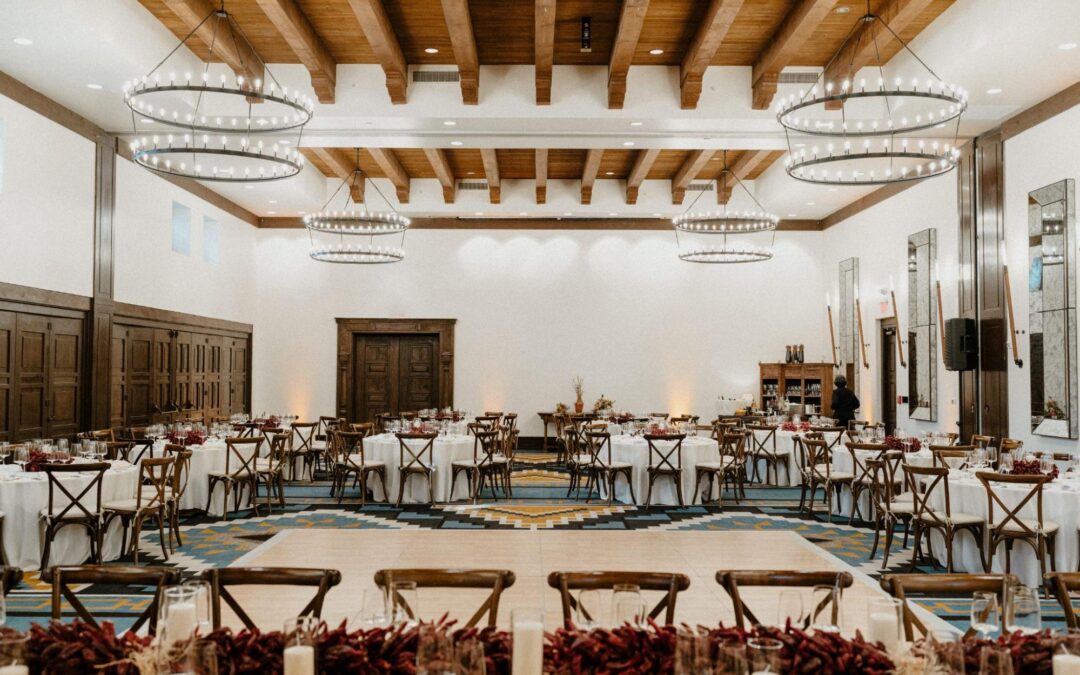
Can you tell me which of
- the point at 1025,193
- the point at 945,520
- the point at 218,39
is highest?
the point at 218,39

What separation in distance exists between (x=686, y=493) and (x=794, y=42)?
525 centimetres

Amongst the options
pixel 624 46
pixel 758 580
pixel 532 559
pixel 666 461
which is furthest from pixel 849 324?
pixel 758 580

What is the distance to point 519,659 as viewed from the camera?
1.82 metres

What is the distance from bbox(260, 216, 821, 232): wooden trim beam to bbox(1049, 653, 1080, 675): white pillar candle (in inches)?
627

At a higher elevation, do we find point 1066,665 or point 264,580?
point 1066,665

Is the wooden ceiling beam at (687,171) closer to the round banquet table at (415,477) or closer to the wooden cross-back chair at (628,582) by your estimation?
the round banquet table at (415,477)

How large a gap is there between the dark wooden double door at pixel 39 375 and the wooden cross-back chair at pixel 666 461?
706 cm

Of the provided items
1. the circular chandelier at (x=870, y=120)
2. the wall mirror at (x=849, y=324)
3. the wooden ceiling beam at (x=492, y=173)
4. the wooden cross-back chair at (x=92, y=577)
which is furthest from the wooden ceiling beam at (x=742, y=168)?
the wooden cross-back chair at (x=92, y=577)

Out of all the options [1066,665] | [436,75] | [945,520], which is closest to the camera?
[1066,665]

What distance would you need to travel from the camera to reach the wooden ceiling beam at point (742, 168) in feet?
43.1

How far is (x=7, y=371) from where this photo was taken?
9.12m

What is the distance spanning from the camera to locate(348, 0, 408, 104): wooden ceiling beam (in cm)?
786

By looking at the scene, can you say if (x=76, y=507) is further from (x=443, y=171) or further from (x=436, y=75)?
(x=443, y=171)

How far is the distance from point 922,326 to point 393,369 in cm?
1011
